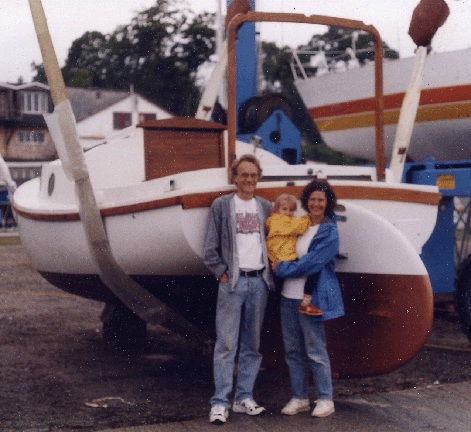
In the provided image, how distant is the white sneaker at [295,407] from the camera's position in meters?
4.34

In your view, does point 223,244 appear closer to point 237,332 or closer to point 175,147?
point 237,332

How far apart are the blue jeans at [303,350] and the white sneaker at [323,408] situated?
3 centimetres

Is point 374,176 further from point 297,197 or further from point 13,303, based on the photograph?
point 13,303

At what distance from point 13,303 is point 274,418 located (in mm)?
5377

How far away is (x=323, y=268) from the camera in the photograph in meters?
4.18

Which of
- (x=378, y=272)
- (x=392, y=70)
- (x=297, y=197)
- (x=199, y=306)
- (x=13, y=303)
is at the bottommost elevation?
(x=13, y=303)

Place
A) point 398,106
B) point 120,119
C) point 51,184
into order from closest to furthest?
point 51,184
point 398,106
point 120,119

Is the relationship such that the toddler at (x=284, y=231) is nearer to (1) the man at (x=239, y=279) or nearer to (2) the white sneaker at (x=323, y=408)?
(1) the man at (x=239, y=279)

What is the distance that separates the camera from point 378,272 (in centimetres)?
446

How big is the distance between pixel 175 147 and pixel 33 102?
4049 cm

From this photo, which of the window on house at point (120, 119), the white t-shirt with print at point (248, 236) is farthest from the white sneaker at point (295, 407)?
the window on house at point (120, 119)

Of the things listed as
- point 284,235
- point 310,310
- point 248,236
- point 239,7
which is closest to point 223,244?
point 248,236

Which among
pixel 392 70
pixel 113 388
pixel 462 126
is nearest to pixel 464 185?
pixel 462 126

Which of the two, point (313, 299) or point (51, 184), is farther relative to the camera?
point (51, 184)
